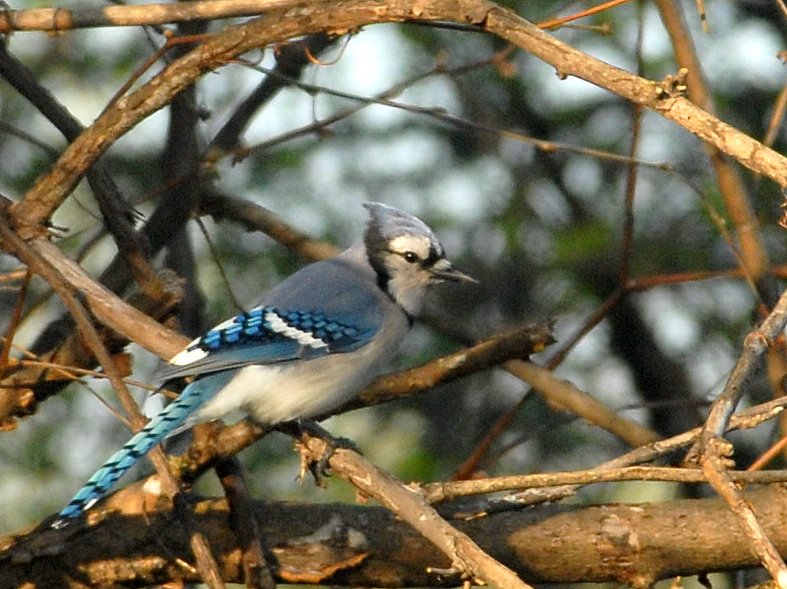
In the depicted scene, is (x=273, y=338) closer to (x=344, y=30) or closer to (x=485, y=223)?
(x=344, y=30)

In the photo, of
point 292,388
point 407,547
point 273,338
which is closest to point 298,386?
point 292,388

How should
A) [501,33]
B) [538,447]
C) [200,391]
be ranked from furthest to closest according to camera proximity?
[538,447]
[200,391]
[501,33]

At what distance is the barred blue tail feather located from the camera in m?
2.30

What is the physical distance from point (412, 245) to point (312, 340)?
42 centimetres

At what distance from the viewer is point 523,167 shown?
187 inches

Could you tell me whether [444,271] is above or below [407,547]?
above

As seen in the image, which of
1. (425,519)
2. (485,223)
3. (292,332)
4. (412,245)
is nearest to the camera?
(425,519)

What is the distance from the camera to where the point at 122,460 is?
2377 millimetres

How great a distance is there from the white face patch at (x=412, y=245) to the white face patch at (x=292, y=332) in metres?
0.39

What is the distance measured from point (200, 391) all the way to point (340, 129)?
7.13 feet

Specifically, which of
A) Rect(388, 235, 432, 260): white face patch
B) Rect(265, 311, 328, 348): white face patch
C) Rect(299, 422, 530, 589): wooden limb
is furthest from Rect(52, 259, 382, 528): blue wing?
Rect(299, 422, 530, 589): wooden limb

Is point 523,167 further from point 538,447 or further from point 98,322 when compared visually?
point 98,322

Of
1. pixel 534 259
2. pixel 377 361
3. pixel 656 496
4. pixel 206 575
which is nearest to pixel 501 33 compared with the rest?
pixel 206 575

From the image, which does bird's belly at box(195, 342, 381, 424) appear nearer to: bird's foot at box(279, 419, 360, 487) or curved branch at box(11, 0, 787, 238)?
bird's foot at box(279, 419, 360, 487)
